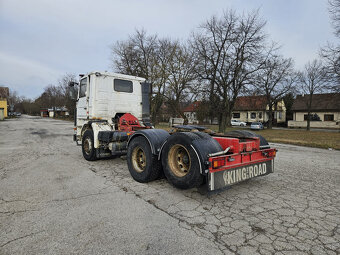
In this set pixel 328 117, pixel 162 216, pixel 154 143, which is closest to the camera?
pixel 162 216

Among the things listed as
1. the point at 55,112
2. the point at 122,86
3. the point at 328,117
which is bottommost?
the point at 328,117

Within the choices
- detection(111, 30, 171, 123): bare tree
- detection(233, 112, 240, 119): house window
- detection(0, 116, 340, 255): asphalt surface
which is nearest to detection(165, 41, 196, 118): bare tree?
detection(111, 30, 171, 123): bare tree

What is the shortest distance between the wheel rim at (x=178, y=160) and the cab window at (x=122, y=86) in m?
3.98

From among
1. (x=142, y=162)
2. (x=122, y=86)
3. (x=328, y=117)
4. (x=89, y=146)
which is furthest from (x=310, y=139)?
(x=328, y=117)

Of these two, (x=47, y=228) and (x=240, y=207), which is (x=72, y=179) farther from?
(x=240, y=207)

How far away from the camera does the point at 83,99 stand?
716cm

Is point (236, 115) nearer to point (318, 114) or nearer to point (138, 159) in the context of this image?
point (318, 114)

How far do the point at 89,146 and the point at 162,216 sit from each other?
4.37 meters

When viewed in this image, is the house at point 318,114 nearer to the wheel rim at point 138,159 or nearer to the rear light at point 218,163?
the wheel rim at point 138,159

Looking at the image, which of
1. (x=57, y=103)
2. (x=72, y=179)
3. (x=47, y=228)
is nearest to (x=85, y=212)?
(x=47, y=228)

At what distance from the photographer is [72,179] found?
4758 millimetres

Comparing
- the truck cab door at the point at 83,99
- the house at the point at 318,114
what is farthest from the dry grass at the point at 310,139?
the house at the point at 318,114

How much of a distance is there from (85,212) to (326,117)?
43935mm

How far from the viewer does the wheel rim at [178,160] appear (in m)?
3.79
